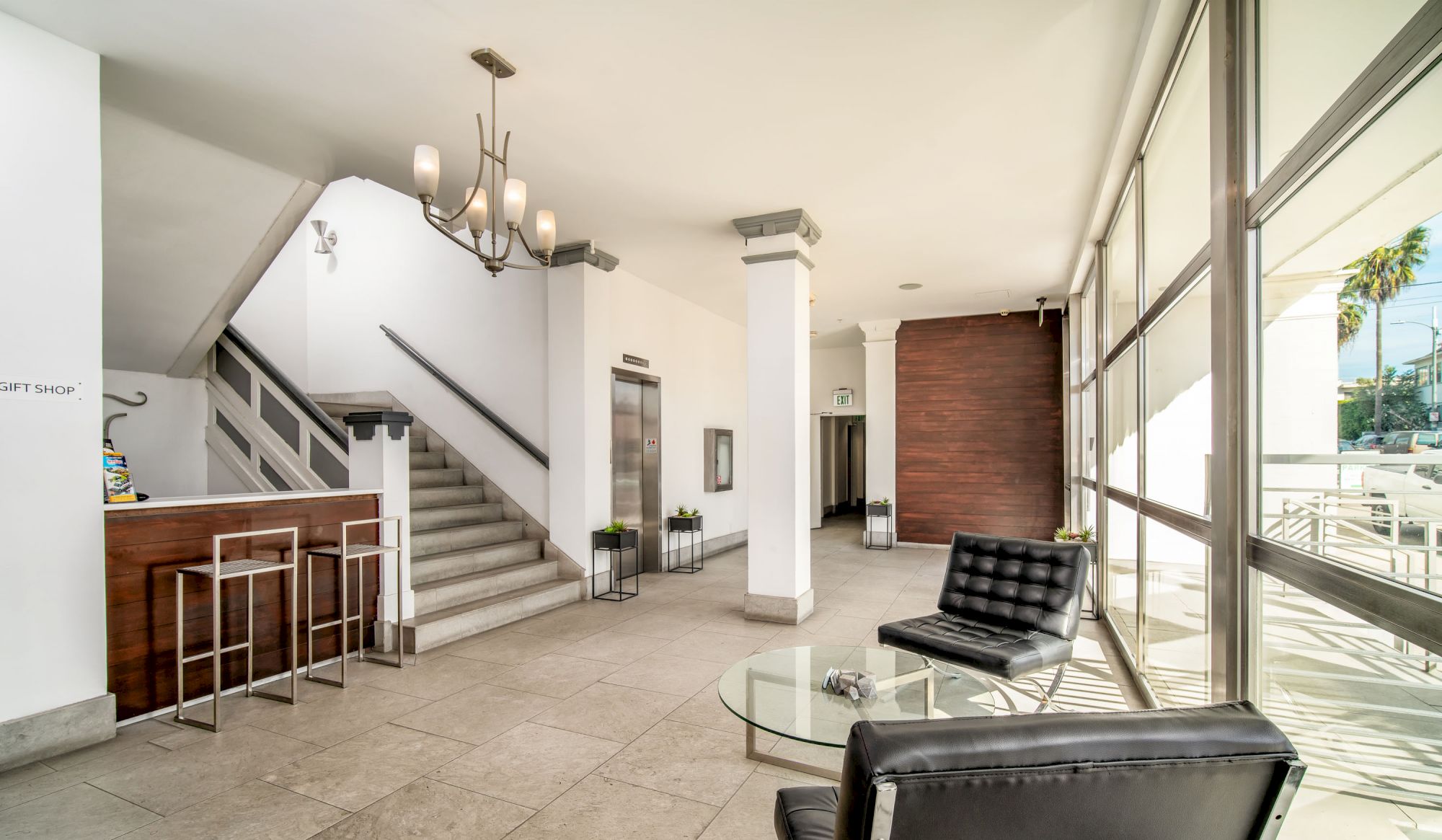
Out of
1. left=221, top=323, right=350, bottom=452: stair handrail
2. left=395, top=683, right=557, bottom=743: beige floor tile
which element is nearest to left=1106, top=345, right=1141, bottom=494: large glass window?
left=395, top=683, right=557, bottom=743: beige floor tile

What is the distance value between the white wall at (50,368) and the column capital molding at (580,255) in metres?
3.27

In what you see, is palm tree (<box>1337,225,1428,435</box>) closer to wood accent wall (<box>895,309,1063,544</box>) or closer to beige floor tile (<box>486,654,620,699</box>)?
beige floor tile (<box>486,654,620,699</box>)

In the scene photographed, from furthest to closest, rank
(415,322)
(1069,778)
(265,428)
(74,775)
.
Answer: (415,322) < (265,428) < (74,775) < (1069,778)

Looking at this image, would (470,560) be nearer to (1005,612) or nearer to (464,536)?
(464,536)

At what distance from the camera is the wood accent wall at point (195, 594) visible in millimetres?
3359

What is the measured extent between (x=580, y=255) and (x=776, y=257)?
1889 mm

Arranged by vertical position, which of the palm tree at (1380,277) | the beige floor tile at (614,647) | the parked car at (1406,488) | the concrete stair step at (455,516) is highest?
the palm tree at (1380,277)

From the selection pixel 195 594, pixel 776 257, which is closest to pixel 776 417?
pixel 776 257

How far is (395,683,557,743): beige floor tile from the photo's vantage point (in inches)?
130

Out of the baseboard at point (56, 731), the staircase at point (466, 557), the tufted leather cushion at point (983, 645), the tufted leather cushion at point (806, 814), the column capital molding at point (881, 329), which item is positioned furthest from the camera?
the column capital molding at point (881, 329)

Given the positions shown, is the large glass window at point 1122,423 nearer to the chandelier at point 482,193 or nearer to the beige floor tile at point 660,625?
the beige floor tile at point 660,625

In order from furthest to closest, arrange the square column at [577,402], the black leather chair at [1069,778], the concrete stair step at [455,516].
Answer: the square column at [577,402], the concrete stair step at [455,516], the black leather chair at [1069,778]

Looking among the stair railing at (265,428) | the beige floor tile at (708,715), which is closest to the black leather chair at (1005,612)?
the beige floor tile at (708,715)

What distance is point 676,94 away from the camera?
11.6ft
